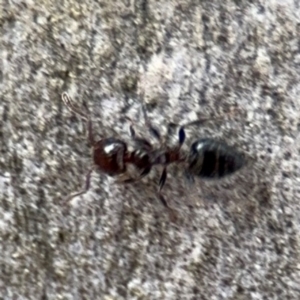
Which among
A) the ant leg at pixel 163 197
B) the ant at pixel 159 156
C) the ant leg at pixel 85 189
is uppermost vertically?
the ant at pixel 159 156

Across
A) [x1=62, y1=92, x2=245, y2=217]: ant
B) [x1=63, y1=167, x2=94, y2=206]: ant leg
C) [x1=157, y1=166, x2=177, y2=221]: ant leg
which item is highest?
[x1=62, y1=92, x2=245, y2=217]: ant

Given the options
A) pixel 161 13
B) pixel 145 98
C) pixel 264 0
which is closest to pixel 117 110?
pixel 145 98

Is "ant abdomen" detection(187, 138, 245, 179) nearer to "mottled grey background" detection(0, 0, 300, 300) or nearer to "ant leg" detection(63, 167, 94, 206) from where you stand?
"mottled grey background" detection(0, 0, 300, 300)

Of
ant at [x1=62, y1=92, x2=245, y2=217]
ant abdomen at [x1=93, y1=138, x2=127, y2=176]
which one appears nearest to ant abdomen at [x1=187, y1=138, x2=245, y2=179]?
ant at [x1=62, y1=92, x2=245, y2=217]

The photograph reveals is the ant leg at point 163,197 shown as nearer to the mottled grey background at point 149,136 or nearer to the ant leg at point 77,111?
the mottled grey background at point 149,136

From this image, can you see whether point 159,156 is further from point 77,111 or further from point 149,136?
point 77,111

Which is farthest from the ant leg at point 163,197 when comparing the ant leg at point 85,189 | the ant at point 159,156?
the ant leg at point 85,189

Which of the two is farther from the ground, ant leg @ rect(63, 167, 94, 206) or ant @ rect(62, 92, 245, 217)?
ant @ rect(62, 92, 245, 217)
